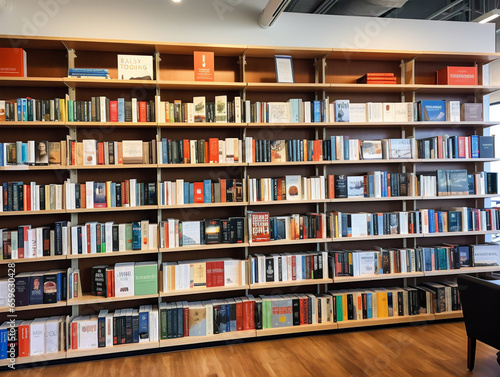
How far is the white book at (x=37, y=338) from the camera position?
3248 millimetres

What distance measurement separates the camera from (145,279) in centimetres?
349

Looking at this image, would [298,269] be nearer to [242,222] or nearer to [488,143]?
[242,222]

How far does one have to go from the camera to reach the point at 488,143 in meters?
4.07

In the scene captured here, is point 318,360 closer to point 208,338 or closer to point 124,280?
point 208,338

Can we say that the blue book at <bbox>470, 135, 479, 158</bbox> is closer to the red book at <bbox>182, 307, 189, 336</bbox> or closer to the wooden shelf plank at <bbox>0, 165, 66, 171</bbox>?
the red book at <bbox>182, 307, 189, 336</bbox>

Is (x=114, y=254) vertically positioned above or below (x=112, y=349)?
above

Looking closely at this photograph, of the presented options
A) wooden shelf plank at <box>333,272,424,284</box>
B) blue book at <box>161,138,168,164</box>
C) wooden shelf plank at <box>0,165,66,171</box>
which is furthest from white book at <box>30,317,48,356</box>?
wooden shelf plank at <box>333,272,424,284</box>

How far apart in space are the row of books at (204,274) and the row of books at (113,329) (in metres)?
0.32

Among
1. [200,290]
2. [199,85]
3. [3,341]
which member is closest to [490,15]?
[199,85]

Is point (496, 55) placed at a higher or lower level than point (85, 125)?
higher

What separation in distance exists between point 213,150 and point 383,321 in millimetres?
2381

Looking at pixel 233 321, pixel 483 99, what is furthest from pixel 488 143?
pixel 233 321

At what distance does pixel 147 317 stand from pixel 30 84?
2.32 m

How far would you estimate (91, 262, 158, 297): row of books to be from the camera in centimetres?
342
